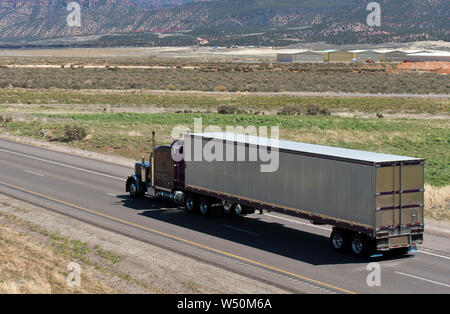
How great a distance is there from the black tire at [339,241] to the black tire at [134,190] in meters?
11.3

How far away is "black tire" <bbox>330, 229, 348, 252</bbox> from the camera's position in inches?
877

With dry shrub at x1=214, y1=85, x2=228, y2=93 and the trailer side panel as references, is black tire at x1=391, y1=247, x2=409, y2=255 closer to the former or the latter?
the trailer side panel

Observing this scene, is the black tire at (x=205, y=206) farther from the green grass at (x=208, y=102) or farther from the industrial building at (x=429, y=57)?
the industrial building at (x=429, y=57)

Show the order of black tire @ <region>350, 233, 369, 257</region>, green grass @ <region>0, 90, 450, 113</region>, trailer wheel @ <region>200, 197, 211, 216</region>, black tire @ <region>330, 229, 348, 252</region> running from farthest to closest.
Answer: green grass @ <region>0, 90, 450, 113</region> → trailer wheel @ <region>200, 197, 211, 216</region> → black tire @ <region>330, 229, 348, 252</region> → black tire @ <region>350, 233, 369, 257</region>

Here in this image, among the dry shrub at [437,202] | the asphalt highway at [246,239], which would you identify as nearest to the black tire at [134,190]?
the asphalt highway at [246,239]

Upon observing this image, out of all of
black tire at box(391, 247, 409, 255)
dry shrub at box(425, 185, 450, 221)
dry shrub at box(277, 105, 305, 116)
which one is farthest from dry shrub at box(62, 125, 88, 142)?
black tire at box(391, 247, 409, 255)

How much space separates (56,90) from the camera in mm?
103625

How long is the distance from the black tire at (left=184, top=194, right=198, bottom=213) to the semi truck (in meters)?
1.13

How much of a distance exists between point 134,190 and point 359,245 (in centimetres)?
1288

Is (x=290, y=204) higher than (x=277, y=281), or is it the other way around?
(x=290, y=204)

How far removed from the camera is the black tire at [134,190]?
103ft
